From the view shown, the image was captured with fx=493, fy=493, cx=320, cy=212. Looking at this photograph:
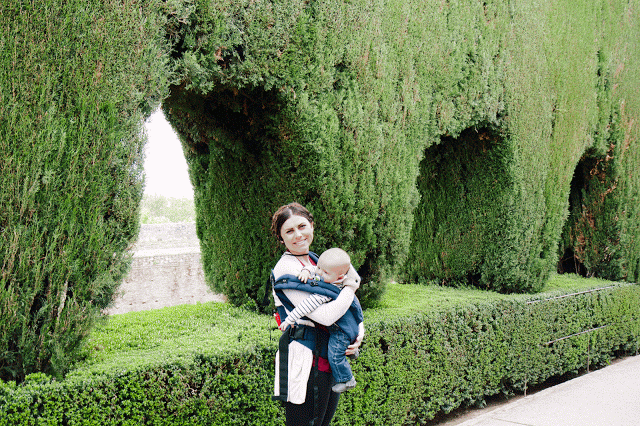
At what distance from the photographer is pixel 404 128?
5.04 metres

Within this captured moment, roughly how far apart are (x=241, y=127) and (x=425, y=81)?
206 centimetres

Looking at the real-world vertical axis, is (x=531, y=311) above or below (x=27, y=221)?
below

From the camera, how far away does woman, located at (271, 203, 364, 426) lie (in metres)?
2.80

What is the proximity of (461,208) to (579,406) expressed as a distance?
2.89 m

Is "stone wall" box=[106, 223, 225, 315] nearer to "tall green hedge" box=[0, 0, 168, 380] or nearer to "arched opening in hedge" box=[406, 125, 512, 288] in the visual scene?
"arched opening in hedge" box=[406, 125, 512, 288]

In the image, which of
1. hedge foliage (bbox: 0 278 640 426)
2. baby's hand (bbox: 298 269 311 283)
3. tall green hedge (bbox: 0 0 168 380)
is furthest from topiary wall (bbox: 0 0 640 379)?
baby's hand (bbox: 298 269 311 283)

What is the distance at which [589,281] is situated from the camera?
8.59m

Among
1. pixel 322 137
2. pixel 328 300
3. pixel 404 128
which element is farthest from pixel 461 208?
pixel 328 300

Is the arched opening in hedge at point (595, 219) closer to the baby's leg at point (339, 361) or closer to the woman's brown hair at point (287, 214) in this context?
the woman's brown hair at point (287, 214)

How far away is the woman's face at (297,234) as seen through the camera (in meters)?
3.07

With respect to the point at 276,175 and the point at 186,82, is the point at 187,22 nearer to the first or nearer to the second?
the point at 186,82

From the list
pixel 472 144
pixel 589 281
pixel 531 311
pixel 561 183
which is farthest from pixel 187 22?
pixel 589 281

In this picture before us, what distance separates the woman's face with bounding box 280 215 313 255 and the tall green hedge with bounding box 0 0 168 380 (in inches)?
39.4

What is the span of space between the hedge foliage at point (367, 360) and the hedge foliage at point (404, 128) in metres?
0.56
